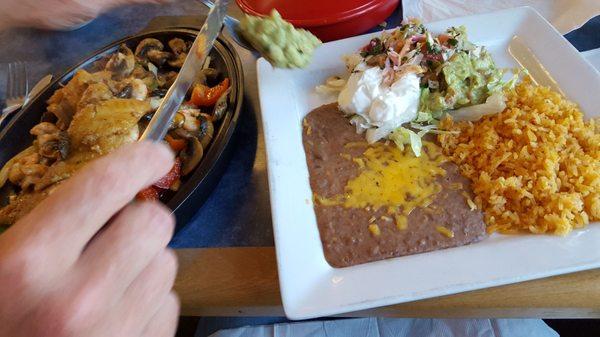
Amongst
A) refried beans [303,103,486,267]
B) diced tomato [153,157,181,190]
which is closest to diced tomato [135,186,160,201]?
diced tomato [153,157,181,190]

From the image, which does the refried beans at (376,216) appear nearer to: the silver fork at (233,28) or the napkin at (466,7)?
the silver fork at (233,28)

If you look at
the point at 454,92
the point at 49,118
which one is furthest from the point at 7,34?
the point at 454,92

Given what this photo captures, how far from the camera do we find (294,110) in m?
1.40

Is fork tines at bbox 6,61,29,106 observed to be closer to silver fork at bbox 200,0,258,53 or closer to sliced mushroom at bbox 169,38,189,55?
sliced mushroom at bbox 169,38,189,55

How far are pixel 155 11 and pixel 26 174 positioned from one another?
3.84 feet

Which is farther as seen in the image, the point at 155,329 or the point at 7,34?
the point at 7,34

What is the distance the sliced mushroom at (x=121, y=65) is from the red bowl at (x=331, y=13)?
1.55 ft

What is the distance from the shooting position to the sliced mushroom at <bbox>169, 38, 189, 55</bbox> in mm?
1620

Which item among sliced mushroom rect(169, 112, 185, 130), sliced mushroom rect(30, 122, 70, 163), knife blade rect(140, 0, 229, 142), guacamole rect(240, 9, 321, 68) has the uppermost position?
knife blade rect(140, 0, 229, 142)

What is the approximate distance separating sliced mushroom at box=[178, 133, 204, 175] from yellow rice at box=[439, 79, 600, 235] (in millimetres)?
707

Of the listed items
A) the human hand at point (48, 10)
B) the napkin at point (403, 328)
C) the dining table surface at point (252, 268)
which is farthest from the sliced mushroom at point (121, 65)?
the napkin at point (403, 328)

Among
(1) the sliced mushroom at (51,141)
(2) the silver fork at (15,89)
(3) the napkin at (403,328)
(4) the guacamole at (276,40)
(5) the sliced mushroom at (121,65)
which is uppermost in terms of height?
(4) the guacamole at (276,40)

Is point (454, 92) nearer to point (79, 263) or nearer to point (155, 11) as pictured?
point (79, 263)

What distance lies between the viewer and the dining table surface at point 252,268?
0.97m
